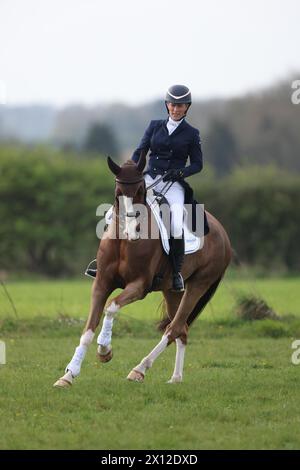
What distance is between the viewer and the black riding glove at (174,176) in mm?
11156

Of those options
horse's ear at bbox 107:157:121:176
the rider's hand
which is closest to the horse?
horse's ear at bbox 107:157:121:176

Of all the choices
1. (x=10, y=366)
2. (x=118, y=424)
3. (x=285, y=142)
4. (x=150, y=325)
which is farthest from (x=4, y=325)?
(x=285, y=142)

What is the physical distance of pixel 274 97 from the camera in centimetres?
9250

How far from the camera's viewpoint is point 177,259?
11047mm

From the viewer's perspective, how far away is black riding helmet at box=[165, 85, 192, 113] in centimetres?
1102

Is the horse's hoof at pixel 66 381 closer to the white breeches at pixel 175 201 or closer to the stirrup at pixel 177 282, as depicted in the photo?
the stirrup at pixel 177 282

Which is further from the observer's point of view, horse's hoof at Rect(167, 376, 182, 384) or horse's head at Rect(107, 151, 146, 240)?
horse's hoof at Rect(167, 376, 182, 384)

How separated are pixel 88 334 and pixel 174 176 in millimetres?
2328

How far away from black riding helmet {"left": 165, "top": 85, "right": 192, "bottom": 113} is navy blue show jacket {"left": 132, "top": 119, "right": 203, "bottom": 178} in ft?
1.05

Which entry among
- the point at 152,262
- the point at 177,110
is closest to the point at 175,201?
the point at 152,262

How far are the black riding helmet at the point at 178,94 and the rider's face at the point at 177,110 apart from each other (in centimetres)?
7

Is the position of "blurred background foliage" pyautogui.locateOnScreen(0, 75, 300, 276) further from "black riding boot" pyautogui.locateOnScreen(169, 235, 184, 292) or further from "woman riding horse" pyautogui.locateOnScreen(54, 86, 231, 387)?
"black riding boot" pyautogui.locateOnScreen(169, 235, 184, 292)
